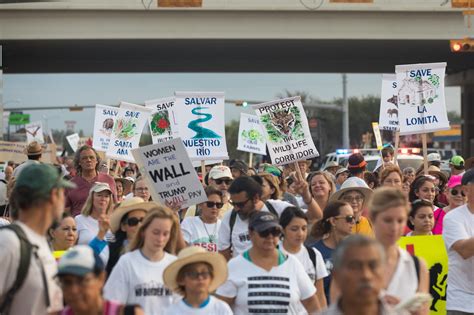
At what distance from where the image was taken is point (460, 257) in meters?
9.01

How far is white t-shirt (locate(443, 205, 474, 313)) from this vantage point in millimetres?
8945

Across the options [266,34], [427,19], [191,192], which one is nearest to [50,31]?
[266,34]

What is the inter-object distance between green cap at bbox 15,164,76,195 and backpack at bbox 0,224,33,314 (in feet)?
0.73

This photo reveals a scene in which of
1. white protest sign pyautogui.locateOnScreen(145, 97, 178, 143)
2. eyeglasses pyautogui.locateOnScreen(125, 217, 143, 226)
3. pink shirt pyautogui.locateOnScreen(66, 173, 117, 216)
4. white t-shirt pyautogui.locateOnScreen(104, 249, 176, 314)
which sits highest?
white protest sign pyautogui.locateOnScreen(145, 97, 178, 143)

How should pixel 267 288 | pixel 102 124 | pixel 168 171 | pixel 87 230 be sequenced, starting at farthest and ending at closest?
pixel 102 124
pixel 168 171
pixel 87 230
pixel 267 288

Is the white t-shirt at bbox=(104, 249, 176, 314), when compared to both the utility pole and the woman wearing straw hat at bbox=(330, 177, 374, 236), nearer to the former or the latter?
the woman wearing straw hat at bbox=(330, 177, 374, 236)

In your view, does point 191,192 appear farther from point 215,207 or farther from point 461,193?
point 461,193

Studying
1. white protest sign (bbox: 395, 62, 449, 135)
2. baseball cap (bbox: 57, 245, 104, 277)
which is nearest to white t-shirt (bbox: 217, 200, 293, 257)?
baseball cap (bbox: 57, 245, 104, 277)

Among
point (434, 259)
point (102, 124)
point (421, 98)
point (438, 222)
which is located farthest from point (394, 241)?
point (102, 124)

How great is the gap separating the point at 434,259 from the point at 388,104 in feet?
32.2

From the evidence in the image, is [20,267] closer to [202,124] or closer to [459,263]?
[459,263]

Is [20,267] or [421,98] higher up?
[421,98]

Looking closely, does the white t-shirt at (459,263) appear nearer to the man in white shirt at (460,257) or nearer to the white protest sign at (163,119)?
the man in white shirt at (460,257)

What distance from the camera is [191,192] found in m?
10.6
